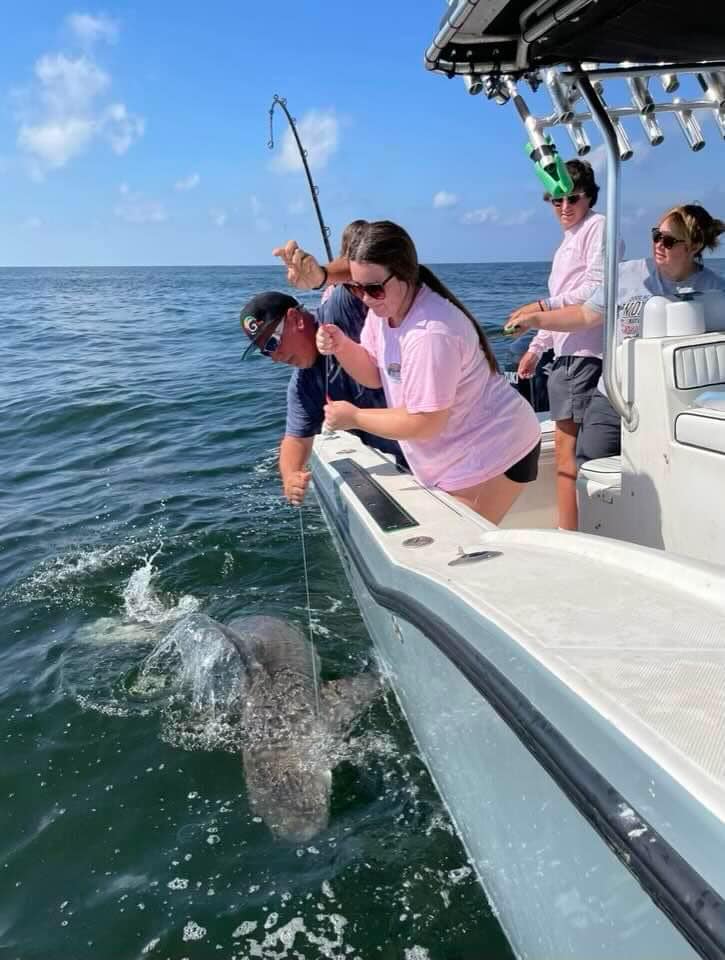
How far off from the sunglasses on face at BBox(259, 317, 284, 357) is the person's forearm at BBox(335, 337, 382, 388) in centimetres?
25

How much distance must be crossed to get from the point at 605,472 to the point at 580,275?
1045 mm

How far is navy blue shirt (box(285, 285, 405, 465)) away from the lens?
3.13m

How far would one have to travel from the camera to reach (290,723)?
125 inches

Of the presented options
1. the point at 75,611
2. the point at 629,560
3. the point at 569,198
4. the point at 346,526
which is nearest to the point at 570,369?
the point at 569,198

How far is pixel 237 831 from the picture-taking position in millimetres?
2654

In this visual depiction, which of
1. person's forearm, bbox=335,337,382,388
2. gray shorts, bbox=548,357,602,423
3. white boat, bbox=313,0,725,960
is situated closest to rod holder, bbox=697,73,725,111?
white boat, bbox=313,0,725,960

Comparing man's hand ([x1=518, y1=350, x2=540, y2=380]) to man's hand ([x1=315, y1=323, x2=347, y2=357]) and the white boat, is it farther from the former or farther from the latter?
man's hand ([x1=315, y1=323, x2=347, y2=357])

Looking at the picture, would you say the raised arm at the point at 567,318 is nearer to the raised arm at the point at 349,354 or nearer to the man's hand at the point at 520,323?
the man's hand at the point at 520,323

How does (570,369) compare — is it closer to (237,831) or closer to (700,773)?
(237,831)

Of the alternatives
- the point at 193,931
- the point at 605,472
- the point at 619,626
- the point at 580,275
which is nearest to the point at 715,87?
the point at 580,275

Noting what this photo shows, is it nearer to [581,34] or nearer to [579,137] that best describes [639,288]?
[579,137]

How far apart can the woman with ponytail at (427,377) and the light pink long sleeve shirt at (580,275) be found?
88cm

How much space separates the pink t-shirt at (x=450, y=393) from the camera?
7.64 ft

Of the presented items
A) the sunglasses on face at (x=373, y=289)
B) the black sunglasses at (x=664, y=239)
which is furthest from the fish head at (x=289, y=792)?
the black sunglasses at (x=664, y=239)
